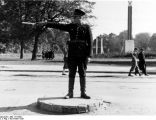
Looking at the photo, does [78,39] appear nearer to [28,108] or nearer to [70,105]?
[70,105]

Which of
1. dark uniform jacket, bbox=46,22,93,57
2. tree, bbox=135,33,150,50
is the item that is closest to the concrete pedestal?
dark uniform jacket, bbox=46,22,93,57

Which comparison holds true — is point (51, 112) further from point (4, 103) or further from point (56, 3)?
point (56, 3)

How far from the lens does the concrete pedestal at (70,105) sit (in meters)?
7.23

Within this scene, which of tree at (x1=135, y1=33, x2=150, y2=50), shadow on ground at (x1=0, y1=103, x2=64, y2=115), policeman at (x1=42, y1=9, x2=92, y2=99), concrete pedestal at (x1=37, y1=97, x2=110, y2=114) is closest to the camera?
concrete pedestal at (x1=37, y1=97, x2=110, y2=114)

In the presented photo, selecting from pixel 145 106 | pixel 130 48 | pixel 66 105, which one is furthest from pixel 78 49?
pixel 130 48

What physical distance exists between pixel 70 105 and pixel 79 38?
5.73 feet

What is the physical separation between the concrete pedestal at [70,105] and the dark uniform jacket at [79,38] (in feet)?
3.60

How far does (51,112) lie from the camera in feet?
24.2

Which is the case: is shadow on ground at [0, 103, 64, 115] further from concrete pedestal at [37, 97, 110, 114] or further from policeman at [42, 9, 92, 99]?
policeman at [42, 9, 92, 99]

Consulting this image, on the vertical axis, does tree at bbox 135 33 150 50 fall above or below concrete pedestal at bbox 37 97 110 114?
above

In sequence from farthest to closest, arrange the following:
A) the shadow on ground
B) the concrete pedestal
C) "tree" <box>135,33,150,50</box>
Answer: "tree" <box>135,33,150,50</box> → the shadow on ground → the concrete pedestal

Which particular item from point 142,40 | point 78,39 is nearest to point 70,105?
point 78,39

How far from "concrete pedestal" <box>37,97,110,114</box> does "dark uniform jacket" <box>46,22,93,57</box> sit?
110cm

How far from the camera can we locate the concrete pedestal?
7.23 metres
